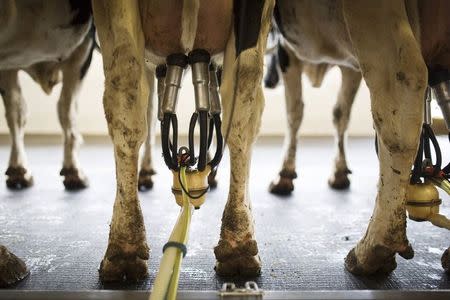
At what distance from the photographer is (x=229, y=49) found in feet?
4.75

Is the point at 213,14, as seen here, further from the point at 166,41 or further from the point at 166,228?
the point at 166,228

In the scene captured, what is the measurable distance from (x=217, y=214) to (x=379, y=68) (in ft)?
3.52

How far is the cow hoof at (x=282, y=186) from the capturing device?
260 cm

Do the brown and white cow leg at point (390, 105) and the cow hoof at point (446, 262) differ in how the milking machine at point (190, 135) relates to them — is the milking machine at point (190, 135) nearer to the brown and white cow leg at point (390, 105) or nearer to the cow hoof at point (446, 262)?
the brown and white cow leg at point (390, 105)

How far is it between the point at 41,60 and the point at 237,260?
1540 millimetres

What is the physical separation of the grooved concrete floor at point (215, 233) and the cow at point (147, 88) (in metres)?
0.09

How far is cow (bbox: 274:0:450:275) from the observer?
1.24 m

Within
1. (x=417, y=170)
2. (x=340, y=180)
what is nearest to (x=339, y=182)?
(x=340, y=180)

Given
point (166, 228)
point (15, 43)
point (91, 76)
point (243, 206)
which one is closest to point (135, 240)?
point (243, 206)

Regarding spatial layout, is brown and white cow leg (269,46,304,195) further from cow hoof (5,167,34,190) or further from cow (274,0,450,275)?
cow hoof (5,167,34,190)

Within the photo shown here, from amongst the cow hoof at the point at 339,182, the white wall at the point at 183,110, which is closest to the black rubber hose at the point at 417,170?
the cow hoof at the point at 339,182

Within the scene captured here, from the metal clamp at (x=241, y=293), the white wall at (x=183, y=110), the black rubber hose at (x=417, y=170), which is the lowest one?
the white wall at (x=183, y=110)

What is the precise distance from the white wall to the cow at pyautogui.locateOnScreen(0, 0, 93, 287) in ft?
8.79

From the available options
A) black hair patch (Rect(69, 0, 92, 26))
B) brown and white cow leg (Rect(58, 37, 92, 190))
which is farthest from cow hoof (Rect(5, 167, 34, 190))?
black hair patch (Rect(69, 0, 92, 26))
